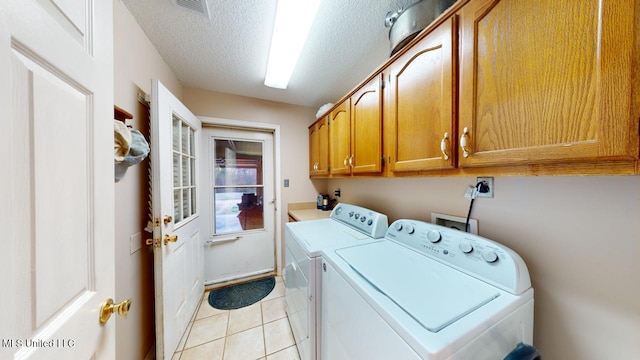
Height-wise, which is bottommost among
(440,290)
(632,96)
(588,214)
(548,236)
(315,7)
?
(440,290)

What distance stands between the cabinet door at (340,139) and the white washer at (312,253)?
40cm

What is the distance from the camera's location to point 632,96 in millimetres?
431

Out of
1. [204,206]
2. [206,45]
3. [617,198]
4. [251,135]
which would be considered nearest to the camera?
[617,198]

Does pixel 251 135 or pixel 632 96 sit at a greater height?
pixel 251 135

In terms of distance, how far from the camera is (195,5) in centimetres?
115

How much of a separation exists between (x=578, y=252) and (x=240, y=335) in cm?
218

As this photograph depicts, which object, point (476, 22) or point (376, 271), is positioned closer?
point (476, 22)

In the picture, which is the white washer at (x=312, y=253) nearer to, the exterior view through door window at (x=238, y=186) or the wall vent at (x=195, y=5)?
the exterior view through door window at (x=238, y=186)

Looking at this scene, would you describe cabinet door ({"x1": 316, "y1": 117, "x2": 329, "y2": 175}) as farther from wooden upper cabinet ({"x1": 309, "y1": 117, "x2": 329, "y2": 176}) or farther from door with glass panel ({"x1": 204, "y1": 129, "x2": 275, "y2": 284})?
door with glass panel ({"x1": 204, "y1": 129, "x2": 275, "y2": 284})

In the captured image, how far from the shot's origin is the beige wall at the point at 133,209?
1.13 meters

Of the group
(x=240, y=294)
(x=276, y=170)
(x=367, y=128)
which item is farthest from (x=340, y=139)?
(x=240, y=294)

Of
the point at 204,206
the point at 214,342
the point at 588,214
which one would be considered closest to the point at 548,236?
the point at 588,214

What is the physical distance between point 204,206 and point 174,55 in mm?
1566

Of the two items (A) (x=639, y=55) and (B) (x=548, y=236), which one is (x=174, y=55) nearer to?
(A) (x=639, y=55)
